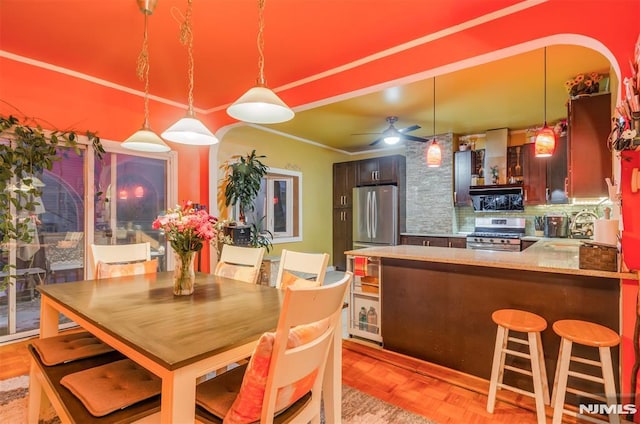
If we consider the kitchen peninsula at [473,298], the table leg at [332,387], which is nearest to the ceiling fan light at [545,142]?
the kitchen peninsula at [473,298]

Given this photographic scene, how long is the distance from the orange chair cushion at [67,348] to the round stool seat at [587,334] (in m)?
2.49

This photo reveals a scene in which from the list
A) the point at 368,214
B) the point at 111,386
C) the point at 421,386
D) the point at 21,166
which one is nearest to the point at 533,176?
the point at 368,214

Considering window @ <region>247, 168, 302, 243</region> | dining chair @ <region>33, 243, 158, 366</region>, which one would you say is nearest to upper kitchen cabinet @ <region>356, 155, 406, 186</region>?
window @ <region>247, 168, 302, 243</region>

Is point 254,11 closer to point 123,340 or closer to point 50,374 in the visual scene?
point 123,340

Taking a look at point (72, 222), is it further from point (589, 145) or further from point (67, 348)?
point (589, 145)

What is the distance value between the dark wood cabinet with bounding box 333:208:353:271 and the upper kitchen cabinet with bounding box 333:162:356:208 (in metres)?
0.17

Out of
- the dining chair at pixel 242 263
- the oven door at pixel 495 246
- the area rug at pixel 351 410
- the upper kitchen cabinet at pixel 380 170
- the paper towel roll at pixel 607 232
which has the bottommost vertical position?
the area rug at pixel 351 410

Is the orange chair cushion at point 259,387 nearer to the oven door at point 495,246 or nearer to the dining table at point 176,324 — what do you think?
the dining table at point 176,324

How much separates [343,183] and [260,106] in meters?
5.16

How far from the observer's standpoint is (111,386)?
51.9 inches

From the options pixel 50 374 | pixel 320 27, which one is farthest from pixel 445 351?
pixel 320 27

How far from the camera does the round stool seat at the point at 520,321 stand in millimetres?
1871

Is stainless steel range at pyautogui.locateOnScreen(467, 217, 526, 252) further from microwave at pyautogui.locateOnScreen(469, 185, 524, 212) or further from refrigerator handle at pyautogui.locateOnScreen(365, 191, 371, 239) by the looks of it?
refrigerator handle at pyautogui.locateOnScreen(365, 191, 371, 239)

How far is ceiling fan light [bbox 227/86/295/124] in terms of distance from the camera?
152 cm
